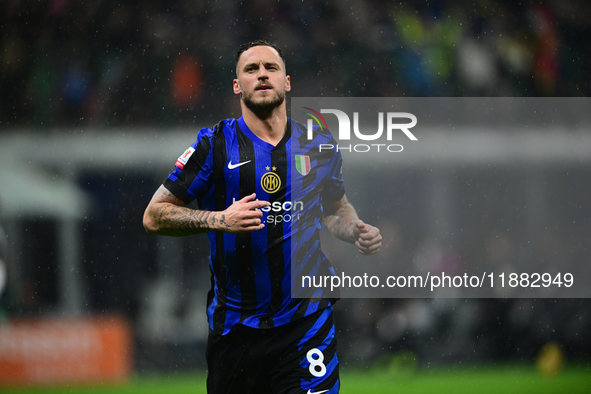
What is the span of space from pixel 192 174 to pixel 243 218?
37cm

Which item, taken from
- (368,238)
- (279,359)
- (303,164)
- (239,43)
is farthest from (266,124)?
(239,43)

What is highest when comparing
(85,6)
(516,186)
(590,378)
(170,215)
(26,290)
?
(85,6)

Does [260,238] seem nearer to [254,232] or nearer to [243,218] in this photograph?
[254,232]

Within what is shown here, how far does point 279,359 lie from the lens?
6.40 ft

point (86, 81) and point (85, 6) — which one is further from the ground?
point (85, 6)

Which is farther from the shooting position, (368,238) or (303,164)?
(303,164)

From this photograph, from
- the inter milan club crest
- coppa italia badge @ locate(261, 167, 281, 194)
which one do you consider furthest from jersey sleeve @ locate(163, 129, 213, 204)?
the inter milan club crest

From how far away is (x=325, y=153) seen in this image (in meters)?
2.23

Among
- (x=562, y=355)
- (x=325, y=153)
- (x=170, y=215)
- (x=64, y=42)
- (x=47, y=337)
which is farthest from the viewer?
(x=64, y=42)

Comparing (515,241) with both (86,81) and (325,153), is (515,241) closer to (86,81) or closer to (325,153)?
(325,153)

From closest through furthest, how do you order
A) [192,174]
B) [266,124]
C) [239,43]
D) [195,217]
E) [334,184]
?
[195,217] → [192,174] → [266,124] → [334,184] → [239,43]

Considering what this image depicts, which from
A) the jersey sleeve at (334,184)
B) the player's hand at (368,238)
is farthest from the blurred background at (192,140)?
the player's hand at (368,238)

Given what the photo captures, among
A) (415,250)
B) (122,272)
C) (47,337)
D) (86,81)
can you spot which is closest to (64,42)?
(86,81)

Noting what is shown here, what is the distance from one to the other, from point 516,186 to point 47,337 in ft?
13.9
